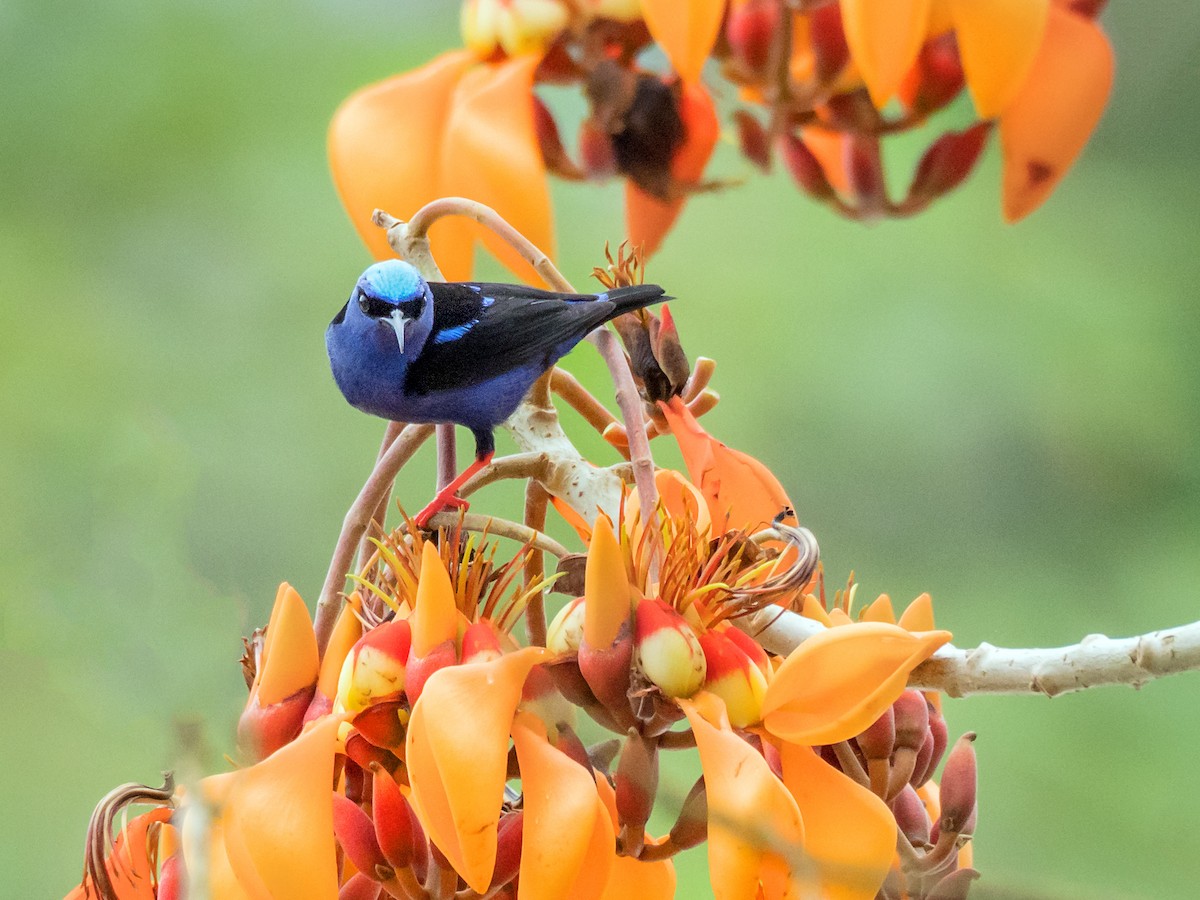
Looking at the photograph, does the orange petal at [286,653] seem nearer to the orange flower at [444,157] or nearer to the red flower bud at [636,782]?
the red flower bud at [636,782]

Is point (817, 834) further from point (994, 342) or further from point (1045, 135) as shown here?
point (994, 342)

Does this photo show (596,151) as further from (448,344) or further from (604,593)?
(604,593)

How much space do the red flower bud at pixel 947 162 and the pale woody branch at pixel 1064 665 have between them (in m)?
0.39

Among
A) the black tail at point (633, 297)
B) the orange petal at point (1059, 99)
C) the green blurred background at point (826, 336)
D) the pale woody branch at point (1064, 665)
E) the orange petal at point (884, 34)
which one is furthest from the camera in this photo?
the green blurred background at point (826, 336)

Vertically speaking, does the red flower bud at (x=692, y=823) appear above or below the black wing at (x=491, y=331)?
below

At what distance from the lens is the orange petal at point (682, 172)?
0.58 meters

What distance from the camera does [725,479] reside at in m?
0.33

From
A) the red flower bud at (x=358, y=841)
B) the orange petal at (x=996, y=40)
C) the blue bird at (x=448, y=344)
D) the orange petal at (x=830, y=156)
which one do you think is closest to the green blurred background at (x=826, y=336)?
the orange petal at (x=830, y=156)

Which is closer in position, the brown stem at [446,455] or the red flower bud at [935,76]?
the brown stem at [446,455]

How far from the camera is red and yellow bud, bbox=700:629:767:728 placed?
26cm

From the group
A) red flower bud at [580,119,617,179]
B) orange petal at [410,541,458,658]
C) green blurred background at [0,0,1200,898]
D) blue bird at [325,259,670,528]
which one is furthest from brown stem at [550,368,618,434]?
green blurred background at [0,0,1200,898]

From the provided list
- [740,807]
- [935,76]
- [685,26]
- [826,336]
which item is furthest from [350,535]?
[826,336]

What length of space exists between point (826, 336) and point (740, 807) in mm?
608

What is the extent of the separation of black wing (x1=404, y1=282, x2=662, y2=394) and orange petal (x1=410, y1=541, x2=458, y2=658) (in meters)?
0.11
